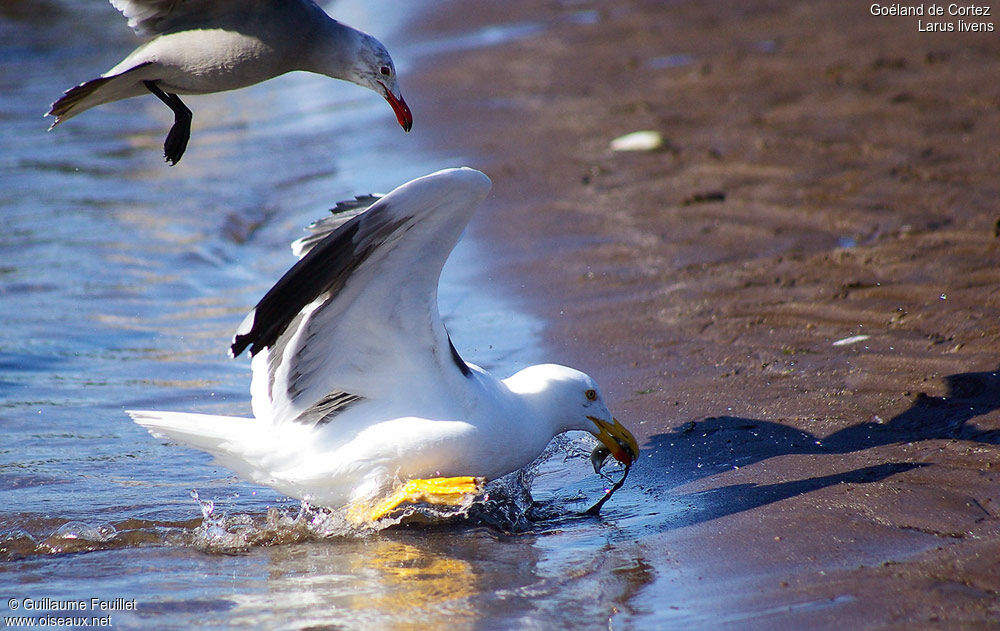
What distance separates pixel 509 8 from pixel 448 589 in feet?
42.6

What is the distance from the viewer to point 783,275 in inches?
279

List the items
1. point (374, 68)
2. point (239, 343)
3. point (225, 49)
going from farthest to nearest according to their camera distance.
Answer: point (374, 68) < point (225, 49) < point (239, 343)

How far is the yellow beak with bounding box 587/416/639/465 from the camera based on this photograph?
514 cm

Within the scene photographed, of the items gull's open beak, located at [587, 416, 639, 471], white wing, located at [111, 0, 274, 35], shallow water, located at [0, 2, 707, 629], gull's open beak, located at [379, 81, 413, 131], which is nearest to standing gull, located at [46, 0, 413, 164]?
white wing, located at [111, 0, 274, 35]

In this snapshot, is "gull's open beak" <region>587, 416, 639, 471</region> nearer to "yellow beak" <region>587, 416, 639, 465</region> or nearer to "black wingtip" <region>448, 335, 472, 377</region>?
"yellow beak" <region>587, 416, 639, 465</region>

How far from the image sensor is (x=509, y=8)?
631 inches

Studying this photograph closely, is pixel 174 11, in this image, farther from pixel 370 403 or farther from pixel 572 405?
pixel 572 405

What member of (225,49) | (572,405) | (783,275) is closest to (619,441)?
(572,405)

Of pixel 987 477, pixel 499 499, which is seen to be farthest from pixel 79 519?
pixel 987 477

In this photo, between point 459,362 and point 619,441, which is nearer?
point 459,362

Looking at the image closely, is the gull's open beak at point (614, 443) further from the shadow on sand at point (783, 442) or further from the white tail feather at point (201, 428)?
the white tail feather at point (201, 428)

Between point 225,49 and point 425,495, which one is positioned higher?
point 225,49

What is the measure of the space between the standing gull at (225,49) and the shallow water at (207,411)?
5.85ft

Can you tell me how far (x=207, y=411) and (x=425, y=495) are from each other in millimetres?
2042
